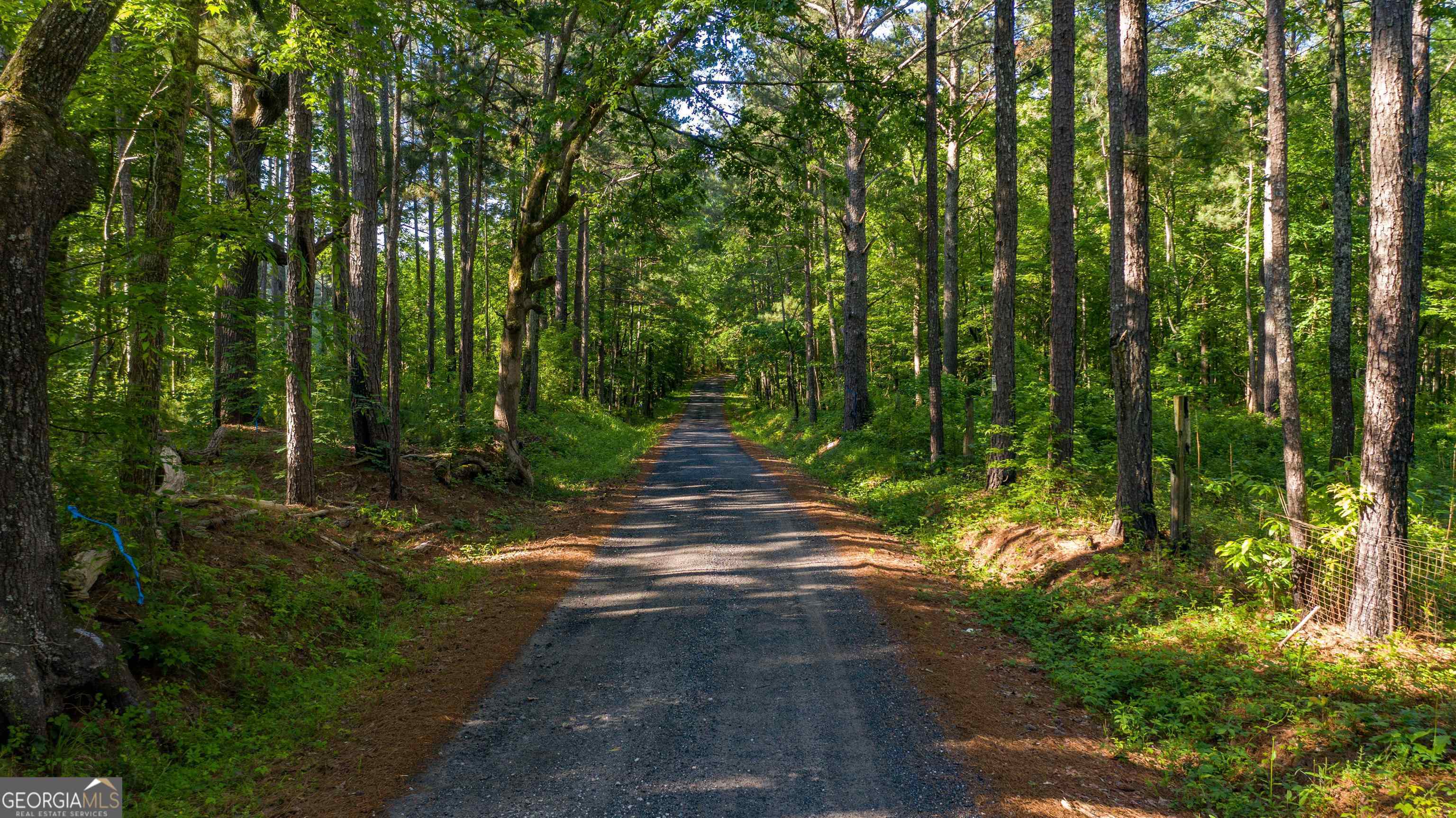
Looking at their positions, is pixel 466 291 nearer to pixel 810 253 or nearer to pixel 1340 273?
pixel 810 253

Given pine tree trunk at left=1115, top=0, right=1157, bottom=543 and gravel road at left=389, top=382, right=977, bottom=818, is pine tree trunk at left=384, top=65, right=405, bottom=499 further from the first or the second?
pine tree trunk at left=1115, top=0, right=1157, bottom=543

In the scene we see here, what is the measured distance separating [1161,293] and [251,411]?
29498mm

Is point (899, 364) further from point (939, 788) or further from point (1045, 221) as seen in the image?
point (939, 788)

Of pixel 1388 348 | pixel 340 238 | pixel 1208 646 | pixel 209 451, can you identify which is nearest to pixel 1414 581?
pixel 1208 646

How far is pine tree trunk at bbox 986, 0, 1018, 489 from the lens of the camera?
12.6m

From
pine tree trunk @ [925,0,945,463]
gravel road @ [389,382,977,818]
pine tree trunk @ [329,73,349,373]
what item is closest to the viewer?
gravel road @ [389,382,977,818]

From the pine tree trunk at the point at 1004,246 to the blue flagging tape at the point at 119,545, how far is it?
450 inches

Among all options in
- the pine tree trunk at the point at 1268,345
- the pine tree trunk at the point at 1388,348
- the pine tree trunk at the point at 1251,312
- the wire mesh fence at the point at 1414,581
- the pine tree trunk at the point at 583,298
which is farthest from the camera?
the pine tree trunk at the point at 583,298

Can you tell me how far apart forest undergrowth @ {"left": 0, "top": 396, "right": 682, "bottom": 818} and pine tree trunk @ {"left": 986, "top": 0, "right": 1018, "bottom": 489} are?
836 centimetres

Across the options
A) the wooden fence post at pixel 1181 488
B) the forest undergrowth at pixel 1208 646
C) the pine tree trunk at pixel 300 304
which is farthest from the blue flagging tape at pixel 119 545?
the wooden fence post at pixel 1181 488

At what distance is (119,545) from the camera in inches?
191

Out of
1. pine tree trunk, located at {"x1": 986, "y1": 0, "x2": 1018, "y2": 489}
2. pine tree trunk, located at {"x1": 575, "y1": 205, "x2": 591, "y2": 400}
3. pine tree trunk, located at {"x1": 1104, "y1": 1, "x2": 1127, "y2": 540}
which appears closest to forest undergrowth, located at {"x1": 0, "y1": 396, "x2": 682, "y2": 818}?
pine tree trunk, located at {"x1": 1104, "y1": 1, "x2": 1127, "y2": 540}

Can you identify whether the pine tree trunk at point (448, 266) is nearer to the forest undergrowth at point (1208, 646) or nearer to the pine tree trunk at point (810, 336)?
the pine tree trunk at point (810, 336)

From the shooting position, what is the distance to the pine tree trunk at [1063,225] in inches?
424
